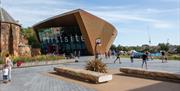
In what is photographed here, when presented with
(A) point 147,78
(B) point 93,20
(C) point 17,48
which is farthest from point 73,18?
(A) point 147,78

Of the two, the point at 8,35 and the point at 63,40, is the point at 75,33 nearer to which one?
the point at 63,40

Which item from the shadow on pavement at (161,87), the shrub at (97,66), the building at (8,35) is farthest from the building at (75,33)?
the shadow on pavement at (161,87)

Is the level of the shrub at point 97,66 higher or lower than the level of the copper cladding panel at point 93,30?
lower

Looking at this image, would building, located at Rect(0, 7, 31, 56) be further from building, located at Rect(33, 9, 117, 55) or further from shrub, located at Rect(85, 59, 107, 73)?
shrub, located at Rect(85, 59, 107, 73)

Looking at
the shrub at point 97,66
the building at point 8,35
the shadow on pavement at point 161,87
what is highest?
the building at point 8,35

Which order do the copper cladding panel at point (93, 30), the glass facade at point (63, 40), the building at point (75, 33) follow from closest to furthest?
the copper cladding panel at point (93, 30) < the building at point (75, 33) < the glass facade at point (63, 40)

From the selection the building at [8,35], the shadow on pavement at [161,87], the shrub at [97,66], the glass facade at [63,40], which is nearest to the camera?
the shadow on pavement at [161,87]

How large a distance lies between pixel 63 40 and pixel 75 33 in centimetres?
479

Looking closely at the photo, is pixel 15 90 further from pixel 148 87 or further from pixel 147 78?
pixel 147 78

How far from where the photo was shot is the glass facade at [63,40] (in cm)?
7050

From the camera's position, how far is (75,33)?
2822 inches

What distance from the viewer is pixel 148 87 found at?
14039 millimetres

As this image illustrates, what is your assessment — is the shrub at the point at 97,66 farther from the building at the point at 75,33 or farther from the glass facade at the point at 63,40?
the glass facade at the point at 63,40

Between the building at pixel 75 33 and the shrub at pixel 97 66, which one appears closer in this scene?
the shrub at pixel 97 66
